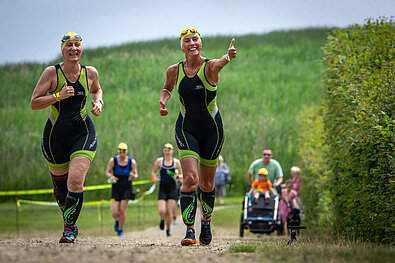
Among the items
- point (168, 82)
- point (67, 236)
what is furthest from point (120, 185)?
point (67, 236)

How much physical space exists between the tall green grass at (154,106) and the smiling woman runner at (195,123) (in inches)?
598

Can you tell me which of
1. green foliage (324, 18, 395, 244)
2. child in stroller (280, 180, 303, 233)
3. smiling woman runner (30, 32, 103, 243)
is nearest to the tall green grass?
child in stroller (280, 180, 303, 233)

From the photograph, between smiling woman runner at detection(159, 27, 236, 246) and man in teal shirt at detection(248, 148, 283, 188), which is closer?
smiling woman runner at detection(159, 27, 236, 246)

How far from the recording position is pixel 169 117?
3628 cm

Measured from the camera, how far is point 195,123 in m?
8.13

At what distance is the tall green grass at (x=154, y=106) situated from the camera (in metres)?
30.1

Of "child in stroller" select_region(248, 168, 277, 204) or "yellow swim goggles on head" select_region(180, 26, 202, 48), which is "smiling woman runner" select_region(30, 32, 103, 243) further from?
"child in stroller" select_region(248, 168, 277, 204)

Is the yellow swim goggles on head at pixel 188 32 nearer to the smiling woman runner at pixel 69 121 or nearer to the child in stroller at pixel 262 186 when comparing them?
the smiling woman runner at pixel 69 121

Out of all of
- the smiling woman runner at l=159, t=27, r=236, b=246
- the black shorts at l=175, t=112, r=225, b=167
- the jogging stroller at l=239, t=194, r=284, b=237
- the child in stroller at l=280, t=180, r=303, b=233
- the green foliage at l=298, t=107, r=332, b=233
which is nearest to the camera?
the smiling woman runner at l=159, t=27, r=236, b=246

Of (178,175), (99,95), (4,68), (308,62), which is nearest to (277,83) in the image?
(308,62)

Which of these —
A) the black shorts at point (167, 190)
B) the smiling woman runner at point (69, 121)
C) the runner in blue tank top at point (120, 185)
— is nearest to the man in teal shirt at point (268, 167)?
the black shorts at point (167, 190)

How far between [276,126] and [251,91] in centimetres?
946

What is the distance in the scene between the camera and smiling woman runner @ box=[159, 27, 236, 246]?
794 centimetres

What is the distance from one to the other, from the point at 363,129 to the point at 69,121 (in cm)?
421
